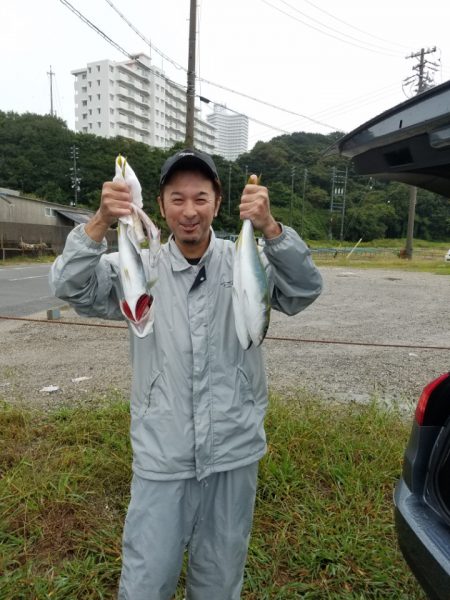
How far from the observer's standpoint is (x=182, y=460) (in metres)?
1.73

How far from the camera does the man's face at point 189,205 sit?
1730 mm

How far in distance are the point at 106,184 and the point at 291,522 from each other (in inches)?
87.4

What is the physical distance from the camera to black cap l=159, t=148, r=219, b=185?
1.73m

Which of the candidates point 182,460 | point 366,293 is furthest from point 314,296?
point 366,293

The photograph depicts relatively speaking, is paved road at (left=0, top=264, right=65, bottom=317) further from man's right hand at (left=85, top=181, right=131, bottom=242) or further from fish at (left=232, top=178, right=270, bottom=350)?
fish at (left=232, top=178, right=270, bottom=350)

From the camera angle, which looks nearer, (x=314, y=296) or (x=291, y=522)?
(x=314, y=296)

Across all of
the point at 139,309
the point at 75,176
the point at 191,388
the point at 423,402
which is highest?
the point at 75,176

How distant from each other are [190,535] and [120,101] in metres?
76.2

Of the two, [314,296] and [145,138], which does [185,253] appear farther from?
[145,138]

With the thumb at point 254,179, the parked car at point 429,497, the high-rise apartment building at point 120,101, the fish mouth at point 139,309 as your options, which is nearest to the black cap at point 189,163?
the thumb at point 254,179

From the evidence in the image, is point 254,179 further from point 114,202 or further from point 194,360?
point 194,360

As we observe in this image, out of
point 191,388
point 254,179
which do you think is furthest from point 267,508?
point 254,179

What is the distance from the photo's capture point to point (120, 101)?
225ft

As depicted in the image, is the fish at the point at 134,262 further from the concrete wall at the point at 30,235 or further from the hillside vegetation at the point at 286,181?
the hillside vegetation at the point at 286,181
